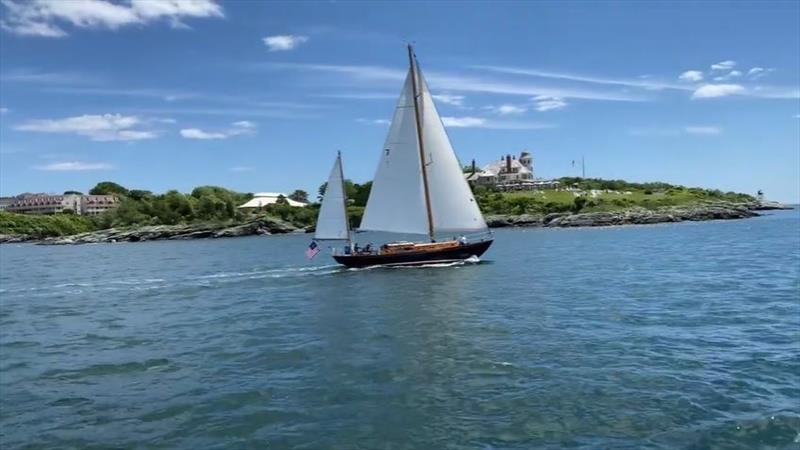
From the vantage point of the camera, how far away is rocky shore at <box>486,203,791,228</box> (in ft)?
538

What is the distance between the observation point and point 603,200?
636 feet

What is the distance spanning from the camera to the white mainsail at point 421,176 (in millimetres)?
61812

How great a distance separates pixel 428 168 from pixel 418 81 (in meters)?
8.23

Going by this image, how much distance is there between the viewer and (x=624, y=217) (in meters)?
166

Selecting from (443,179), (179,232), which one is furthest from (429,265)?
(179,232)

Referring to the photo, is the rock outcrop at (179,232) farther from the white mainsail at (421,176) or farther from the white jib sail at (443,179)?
the white jib sail at (443,179)

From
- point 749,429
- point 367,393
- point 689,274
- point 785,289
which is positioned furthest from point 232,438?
point 689,274

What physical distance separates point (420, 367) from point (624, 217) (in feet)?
508

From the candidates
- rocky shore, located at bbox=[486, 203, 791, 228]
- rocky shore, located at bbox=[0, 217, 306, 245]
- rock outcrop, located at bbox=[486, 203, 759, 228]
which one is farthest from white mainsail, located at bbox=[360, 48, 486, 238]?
rocky shore, located at bbox=[0, 217, 306, 245]

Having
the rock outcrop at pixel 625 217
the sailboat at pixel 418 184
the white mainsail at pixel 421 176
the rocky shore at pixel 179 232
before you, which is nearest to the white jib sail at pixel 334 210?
the sailboat at pixel 418 184

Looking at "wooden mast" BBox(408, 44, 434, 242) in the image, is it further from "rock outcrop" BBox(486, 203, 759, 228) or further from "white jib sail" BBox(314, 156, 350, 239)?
"rock outcrop" BBox(486, 203, 759, 228)

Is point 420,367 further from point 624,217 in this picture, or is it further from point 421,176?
point 624,217

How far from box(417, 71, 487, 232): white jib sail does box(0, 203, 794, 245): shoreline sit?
10492 cm

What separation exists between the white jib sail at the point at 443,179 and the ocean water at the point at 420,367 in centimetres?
1522
